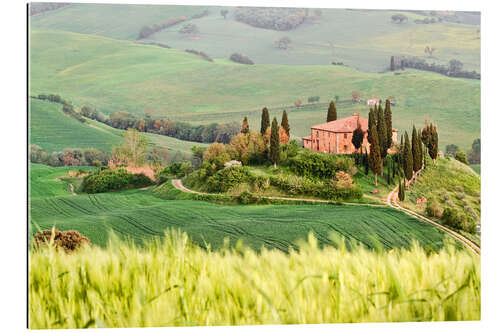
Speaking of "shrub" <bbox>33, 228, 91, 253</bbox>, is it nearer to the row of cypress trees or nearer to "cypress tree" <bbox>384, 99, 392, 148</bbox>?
the row of cypress trees

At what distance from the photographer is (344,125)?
8.57 m

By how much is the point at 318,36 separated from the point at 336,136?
4.24 ft

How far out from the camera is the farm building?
8516 mm

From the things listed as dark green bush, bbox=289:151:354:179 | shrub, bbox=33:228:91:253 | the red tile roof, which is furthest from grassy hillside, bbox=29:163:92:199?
the red tile roof

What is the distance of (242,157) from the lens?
27.5 feet

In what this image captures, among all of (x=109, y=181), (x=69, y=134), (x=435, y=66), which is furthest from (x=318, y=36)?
(x=69, y=134)

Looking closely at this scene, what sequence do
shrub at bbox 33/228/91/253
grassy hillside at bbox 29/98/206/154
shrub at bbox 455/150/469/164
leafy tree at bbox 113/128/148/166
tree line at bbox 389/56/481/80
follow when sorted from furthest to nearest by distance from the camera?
tree line at bbox 389/56/481/80 < shrub at bbox 455/150/469/164 < leafy tree at bbox 113/128/148/166 < grassy hillside at bbox 29/98/206/154 < shrub at bbox 33/228/91/253

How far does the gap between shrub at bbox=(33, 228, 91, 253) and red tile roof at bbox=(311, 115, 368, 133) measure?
3138 millimetres

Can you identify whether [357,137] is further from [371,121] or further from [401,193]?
[401,193]

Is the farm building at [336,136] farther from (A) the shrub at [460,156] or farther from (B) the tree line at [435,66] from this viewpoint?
(B) the tree line at [435,66]

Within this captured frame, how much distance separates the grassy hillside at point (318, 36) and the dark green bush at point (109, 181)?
1.79 meters

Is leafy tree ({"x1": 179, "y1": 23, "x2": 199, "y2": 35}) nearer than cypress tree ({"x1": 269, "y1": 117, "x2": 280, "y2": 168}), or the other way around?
cypress tree ({"x1": 269, "y1": 117, "x2": 280, "y2": 168})

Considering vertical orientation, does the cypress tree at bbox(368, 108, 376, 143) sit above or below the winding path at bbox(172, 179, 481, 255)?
above

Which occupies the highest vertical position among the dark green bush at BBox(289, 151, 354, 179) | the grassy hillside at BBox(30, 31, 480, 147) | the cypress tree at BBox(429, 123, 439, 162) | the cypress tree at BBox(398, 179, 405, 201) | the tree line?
the tree line
